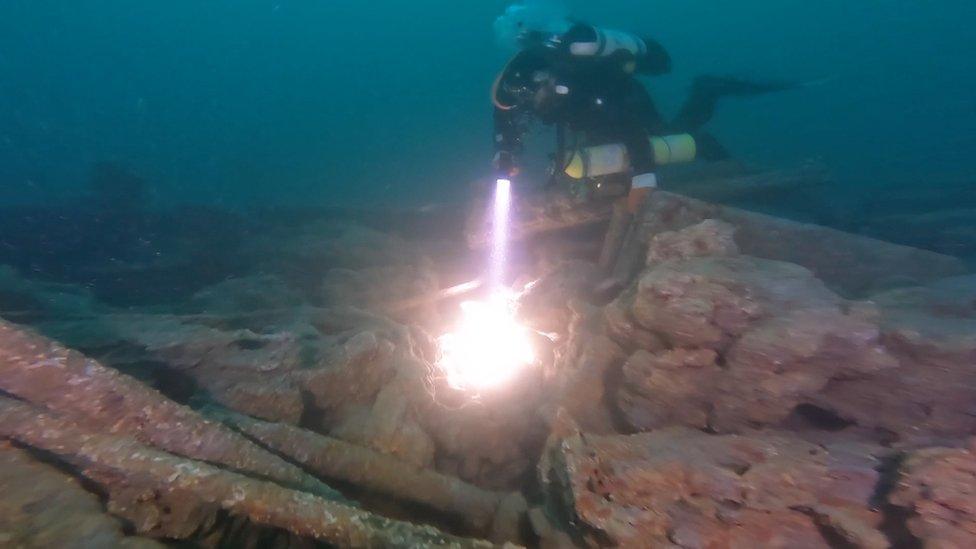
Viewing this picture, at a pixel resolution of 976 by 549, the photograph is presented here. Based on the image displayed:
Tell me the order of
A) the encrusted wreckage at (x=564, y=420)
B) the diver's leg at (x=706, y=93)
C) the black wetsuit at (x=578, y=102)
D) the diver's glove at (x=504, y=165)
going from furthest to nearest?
1. the diver's leg at (x=706, y=93)
2. the black wetsuit at (x=578, y=102)
3. the diver's glove at (x=504, y=165)
4. the encrusted wreckage at (x=564, y=420)

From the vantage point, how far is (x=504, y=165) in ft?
19.1

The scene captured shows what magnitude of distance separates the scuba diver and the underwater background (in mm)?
3548

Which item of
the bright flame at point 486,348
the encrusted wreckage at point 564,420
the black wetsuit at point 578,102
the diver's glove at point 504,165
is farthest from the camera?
the black wetsuit at point 578,102

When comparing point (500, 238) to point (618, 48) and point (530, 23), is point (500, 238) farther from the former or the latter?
point (530, 23)

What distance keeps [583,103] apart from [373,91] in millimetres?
75932

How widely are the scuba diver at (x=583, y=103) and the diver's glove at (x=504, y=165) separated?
0.03 ft

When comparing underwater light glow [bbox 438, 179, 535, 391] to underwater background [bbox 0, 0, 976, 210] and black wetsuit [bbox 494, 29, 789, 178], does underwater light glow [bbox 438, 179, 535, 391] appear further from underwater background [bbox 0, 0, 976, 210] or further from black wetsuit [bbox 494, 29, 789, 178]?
underwater background [bbox 0, 0, 976, 210]

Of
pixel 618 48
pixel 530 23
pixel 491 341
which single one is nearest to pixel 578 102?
pixel 618 48

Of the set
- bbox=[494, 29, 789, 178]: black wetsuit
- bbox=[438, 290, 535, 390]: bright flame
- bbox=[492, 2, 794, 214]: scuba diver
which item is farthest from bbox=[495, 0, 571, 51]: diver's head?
bbox=[438, 290, 535, 390]: bright flame

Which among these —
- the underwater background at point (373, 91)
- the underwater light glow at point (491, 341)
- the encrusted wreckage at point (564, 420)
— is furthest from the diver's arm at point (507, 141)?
the underwater background at point (373, 91)

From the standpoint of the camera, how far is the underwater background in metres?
24.0

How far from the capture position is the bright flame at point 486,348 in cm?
470

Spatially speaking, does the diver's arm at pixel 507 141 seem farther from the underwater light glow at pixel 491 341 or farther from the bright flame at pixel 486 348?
the bright flame at pixel 486 348

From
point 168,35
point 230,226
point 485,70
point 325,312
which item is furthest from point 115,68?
point 325,312
